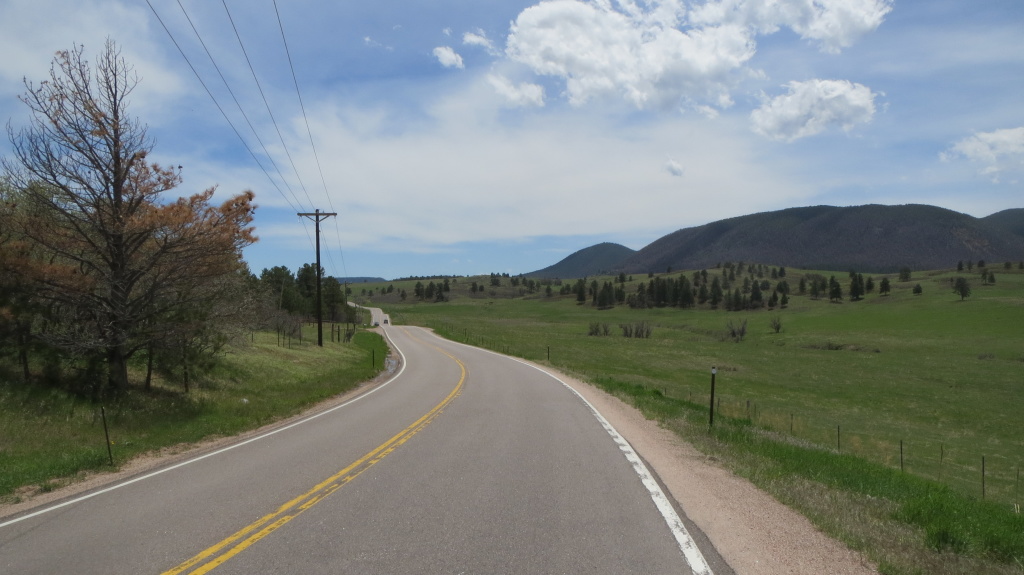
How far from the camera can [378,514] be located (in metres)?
6.25

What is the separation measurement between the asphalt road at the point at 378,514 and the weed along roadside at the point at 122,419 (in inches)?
64.1

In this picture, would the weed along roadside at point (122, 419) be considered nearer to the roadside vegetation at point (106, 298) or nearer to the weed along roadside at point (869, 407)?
the roadside vegetation at point (106, 298)

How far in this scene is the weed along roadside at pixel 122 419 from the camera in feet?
29.9

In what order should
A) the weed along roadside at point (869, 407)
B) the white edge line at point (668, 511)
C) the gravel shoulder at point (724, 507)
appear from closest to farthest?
the white edge line at point (668, 511) < the gravel shoulder at point (724, 507) < the weed along roadside at point (869, 407)

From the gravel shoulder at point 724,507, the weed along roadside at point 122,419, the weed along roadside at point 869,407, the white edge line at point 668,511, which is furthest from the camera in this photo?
the weed along roadside at point 122,419

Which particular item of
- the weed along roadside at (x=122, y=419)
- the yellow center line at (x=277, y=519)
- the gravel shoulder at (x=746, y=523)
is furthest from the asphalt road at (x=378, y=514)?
the weed along roadside at (x=122, y=419)

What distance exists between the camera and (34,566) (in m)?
5.09

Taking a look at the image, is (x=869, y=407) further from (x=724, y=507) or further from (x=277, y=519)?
(x=277, y=519)

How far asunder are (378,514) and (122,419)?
988 cm

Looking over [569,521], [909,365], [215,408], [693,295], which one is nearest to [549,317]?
[693,295]

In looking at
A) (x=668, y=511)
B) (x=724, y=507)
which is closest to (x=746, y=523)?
(x=724, y=507)

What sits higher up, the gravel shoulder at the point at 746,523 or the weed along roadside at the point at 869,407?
the gravel shoulder at the point at 746,523

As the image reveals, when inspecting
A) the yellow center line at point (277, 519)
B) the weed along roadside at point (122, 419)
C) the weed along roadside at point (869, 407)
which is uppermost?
the yellow center line at point (277, 519)

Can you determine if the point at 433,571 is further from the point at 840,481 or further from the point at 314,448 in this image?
the point at 840,481
